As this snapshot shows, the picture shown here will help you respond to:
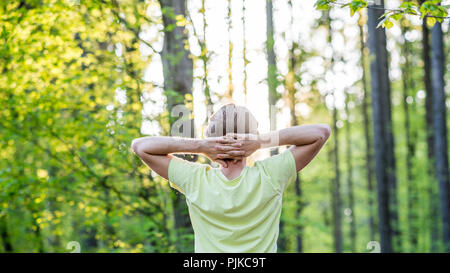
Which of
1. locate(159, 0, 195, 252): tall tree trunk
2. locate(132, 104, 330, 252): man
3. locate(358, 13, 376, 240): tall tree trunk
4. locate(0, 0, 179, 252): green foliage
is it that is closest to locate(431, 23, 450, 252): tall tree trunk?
locate(358, 13, 376, 240): tall tree trunk

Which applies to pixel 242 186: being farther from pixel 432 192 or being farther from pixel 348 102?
pixel 432 192

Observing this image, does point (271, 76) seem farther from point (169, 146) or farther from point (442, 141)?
point (442, 141)

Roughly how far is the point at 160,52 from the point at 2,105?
2356mm

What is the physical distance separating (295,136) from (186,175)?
659 millimetres

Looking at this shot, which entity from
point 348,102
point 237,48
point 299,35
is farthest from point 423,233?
point 237,48

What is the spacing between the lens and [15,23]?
545cm

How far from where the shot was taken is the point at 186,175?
240 centimetres

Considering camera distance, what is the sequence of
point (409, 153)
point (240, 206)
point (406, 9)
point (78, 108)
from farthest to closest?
point (409, 153) < point (78, 108) < point (406, 9) < point (240, 206)

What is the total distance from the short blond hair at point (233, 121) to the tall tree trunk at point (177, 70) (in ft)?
9.81

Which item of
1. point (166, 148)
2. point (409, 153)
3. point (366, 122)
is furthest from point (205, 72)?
point (409, 153)

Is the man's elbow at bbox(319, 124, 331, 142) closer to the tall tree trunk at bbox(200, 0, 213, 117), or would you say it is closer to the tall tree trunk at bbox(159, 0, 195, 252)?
the tall tree trunk at bbox(200, 0, 213, 117)

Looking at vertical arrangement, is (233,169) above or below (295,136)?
Result: below

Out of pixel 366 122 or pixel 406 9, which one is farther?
pixel 366 122

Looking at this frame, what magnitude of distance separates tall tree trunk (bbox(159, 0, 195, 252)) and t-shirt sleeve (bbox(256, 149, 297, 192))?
308 cm
